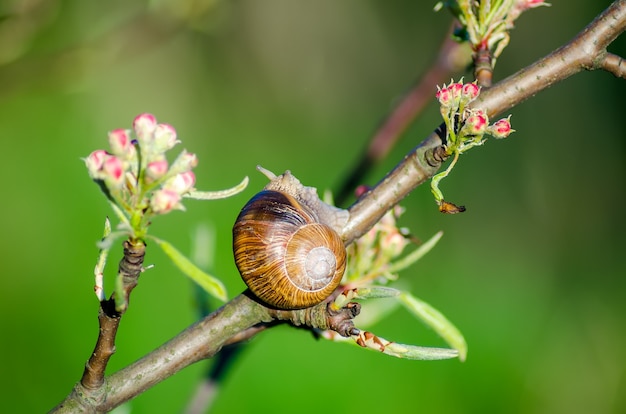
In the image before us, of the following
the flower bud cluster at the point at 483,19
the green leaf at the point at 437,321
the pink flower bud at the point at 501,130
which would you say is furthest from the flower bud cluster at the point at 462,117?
the green leaf at the point at 437,321

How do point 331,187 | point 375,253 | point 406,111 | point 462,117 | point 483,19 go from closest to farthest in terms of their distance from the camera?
point 462,117, point 483,19, point 375,253, point 406,111, point 331,187

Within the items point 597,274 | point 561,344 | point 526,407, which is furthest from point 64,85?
point 597,274

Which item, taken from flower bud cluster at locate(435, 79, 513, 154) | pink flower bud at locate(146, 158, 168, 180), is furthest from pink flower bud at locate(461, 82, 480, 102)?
pink flower bud at locate(146, 158, 168, 180)

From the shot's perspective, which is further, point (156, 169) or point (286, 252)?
point (286, 252)

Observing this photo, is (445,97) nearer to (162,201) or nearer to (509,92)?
(509,92)

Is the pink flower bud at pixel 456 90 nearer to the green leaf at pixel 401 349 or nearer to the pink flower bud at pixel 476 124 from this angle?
the pink flower bud at pixel 476 124

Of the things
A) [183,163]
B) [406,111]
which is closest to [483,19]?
[406,111]

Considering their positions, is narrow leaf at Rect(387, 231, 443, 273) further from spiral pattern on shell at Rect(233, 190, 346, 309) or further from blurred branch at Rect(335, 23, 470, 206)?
blurred branch at Rect(335, 23, 470, 206)
